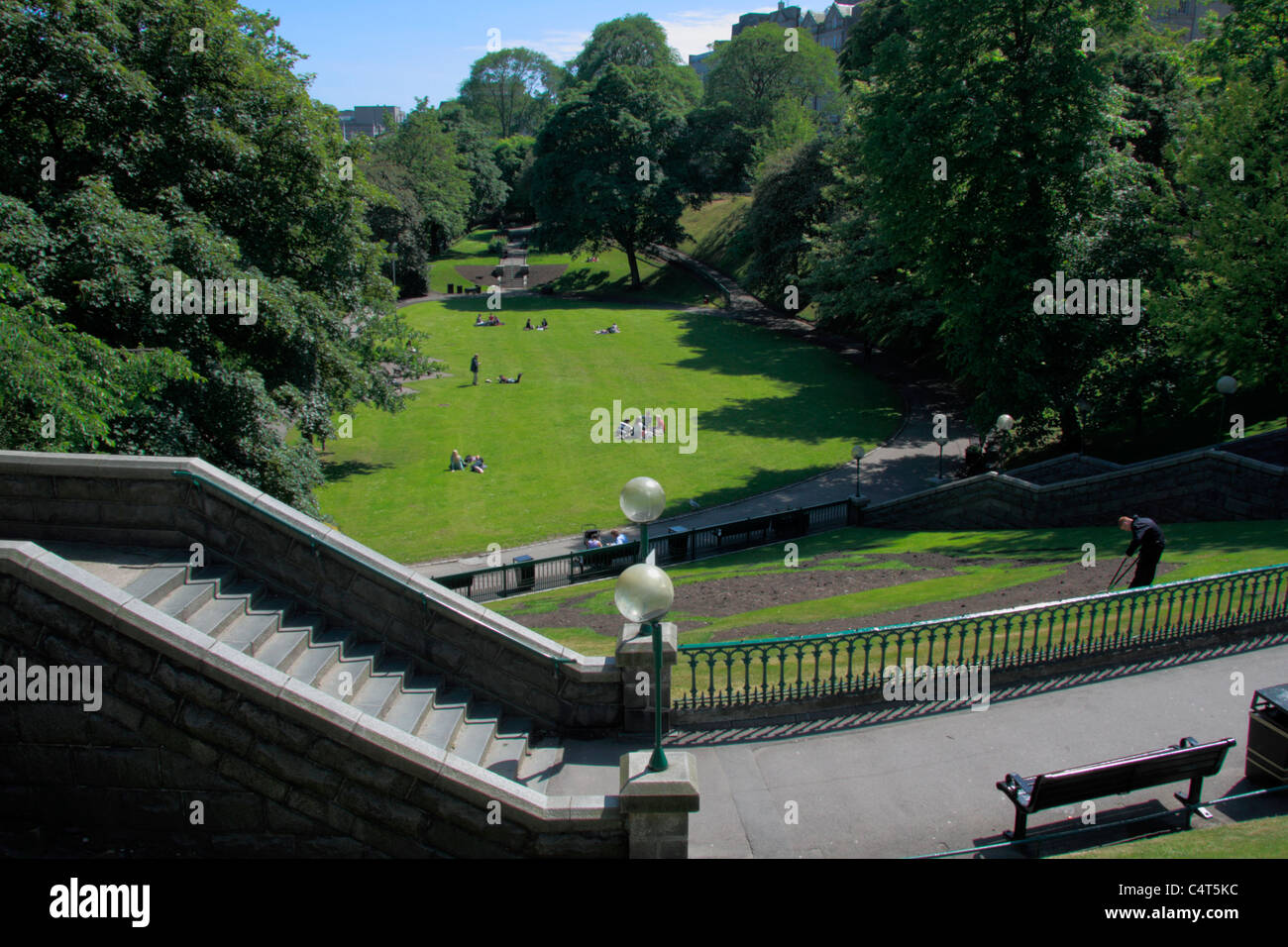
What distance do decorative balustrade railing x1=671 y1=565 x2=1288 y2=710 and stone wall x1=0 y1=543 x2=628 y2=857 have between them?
3150 millimetres

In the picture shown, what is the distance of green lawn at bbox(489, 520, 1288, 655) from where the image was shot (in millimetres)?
14641

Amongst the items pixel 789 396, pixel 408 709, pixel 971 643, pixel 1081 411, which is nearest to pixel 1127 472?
pixel 1081 411

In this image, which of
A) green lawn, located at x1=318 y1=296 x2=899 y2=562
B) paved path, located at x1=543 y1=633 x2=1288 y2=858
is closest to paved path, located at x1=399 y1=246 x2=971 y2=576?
green lawn, located at x1=318 y1=296 x2=899 y2=562

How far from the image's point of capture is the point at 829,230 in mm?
45219

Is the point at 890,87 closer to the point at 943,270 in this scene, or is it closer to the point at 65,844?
the point at 943,270

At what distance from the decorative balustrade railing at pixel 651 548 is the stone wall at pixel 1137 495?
384 centimetres

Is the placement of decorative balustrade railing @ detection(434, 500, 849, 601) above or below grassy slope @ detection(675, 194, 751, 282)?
below

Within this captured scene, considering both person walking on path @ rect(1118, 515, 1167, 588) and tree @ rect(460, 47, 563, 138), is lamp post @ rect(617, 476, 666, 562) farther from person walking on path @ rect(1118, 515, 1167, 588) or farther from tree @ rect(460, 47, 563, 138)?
tree @ rect(460, 47, 563, 138)

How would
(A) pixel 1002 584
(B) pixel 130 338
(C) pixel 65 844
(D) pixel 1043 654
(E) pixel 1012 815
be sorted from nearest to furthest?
(C) pixel 65 844, (E) pixel 1012 815, (D) pixel 1043 654, (A) pixel 1002 584, (B) pixel 130 338

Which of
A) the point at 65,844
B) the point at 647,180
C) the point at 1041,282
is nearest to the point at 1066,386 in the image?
the point at 1041,282

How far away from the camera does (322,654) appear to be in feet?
30.0

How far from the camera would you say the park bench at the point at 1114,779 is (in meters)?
7.89

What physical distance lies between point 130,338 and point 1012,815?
56.3 feet
